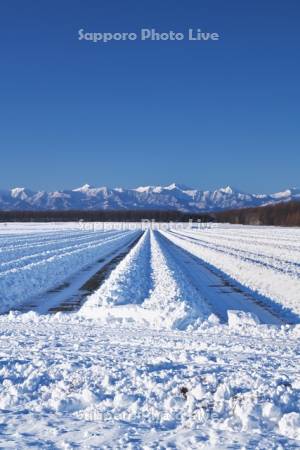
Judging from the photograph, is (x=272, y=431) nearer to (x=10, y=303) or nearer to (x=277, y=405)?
(x=277, y=405)

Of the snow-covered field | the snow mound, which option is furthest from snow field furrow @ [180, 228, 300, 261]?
the snow-covered field

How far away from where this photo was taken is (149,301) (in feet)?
44.8

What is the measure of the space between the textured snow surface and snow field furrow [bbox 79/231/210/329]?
7.68 ft

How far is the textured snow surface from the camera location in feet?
17.6

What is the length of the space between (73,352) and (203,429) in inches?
131

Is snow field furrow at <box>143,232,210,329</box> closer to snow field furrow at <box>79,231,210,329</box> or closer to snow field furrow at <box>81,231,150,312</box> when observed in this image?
snow field furrow at <box>79,231,210,329</box>

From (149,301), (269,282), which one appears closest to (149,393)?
(149,301)

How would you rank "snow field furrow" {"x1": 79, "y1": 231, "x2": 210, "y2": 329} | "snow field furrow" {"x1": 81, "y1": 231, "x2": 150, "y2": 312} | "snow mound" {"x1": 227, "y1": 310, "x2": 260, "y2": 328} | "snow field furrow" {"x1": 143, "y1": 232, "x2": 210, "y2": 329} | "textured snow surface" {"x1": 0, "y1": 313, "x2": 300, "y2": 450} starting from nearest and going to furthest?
"textured snow surface" {"x1": 0, "y1": 313, "x2": 300, "y2": 450}, "snow mound" {"x1": 227, "y1": 310, "x2": 260, "y2": 328}, "snow field furrow" {"x1": 143, "y1": 232, "x2": 210, "y2": 329}, "snow field furrow" {"x1": 79, "y1": 231, "x2": 210, "y2": 329}, "snow field furrow" {"x1": 81, "y1": 231, "x2": 150, "y2": 312}

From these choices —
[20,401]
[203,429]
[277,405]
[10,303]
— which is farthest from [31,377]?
[10,303]

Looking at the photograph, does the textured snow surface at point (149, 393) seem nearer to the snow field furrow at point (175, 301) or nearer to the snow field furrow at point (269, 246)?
the snow field furrow at point (175, 301)

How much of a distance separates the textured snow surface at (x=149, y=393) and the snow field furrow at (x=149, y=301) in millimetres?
2340

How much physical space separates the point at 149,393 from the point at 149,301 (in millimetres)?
7301

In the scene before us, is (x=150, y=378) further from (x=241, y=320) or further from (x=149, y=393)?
(x=241, y=320)

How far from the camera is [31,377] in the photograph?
22.5ft
